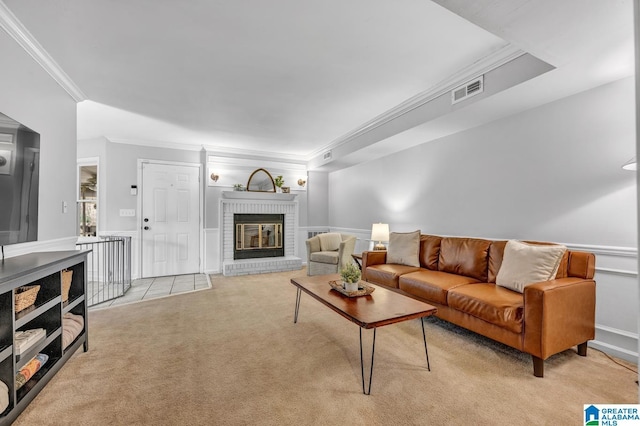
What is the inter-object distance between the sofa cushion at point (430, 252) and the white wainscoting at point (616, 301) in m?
1.38

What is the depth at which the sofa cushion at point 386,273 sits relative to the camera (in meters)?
3.29

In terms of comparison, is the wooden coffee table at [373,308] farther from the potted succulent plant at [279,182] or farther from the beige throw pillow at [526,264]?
the potted succulent plant at [279,182]

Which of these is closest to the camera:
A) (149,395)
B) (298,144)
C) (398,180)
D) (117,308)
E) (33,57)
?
(149,395)

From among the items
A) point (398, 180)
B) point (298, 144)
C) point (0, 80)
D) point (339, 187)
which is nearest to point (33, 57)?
point (0, 80)

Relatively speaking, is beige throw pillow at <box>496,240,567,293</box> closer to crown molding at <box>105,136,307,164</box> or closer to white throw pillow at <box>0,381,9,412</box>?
white throw pillow at <box>0,381,9,412</box>

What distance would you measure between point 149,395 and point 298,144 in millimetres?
4460

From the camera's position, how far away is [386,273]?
339 cm

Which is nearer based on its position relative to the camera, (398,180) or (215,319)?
(215,319)

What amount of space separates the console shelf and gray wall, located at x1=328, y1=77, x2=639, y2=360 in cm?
400

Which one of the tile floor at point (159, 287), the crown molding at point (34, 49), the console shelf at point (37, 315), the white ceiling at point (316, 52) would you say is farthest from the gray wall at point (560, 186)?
the crown molding at point (34, 49)

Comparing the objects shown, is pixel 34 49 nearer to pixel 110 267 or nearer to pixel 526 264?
pixel 110 267

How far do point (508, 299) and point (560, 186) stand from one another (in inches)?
50.4

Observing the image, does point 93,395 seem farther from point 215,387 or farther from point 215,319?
point 215,319

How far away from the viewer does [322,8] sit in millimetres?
1927
